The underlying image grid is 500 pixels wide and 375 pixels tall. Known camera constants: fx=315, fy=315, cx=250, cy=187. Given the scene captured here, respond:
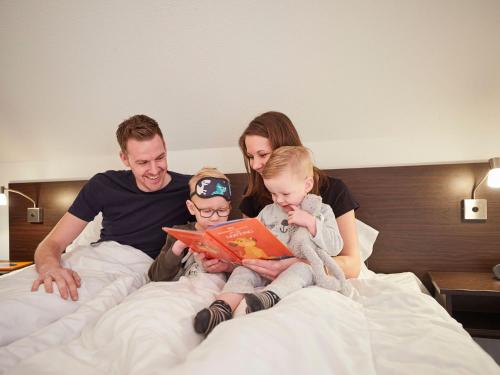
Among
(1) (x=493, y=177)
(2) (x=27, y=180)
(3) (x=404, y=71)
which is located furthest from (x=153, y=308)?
(2) (x=27, y=180)

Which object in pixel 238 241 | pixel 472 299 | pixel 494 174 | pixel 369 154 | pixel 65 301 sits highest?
pixel 369 154

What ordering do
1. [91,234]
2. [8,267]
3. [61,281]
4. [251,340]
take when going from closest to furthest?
1. [251,340]
2. [61,281]
3. [91,234]
4. [8,267]

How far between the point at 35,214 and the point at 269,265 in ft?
7.44

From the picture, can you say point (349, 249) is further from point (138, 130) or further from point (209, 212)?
point (138, 130)

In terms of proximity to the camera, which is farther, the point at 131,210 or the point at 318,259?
the point at 131,210

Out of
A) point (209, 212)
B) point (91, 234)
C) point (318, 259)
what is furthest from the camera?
point (91, 234)

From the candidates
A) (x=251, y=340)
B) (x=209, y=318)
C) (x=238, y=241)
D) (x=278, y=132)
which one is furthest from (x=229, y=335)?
(x=278, y=132)

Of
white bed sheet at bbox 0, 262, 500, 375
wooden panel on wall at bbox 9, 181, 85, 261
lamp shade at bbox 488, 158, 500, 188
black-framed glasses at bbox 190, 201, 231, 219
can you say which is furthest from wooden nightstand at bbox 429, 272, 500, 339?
wooden panel on wall at bbox 9, 181, 85, 261

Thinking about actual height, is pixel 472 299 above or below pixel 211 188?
below

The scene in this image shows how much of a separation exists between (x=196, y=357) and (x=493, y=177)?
177cm

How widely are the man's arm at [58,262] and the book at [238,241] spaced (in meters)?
0.44

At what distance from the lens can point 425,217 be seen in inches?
72.4

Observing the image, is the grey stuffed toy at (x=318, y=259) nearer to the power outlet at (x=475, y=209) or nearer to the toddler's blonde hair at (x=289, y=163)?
the toddler's blonde hair at (x=289, y=163)

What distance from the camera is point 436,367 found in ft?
2.25
